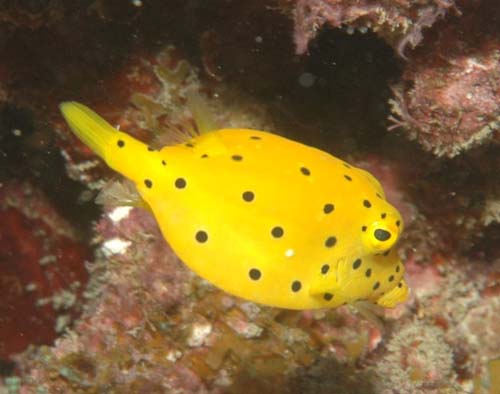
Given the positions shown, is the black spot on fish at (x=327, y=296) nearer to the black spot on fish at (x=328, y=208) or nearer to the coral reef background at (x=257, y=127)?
the black spot on fish at (x=328, y=208)

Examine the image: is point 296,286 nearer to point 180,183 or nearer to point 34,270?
point 180,183

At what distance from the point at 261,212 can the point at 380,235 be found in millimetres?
515

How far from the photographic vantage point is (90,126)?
253 centimetres

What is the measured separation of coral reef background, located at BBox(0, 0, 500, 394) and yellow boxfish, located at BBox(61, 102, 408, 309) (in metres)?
1.19

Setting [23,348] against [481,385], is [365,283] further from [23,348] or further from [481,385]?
[23,348]

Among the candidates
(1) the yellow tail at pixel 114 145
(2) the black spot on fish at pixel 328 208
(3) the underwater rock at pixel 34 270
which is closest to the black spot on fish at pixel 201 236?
(1) the yellow tail at pixel 114 145

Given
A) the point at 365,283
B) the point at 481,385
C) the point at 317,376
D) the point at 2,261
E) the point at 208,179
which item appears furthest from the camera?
the point at 2,261

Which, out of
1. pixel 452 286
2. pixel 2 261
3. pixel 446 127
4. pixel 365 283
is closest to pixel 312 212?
pixel 365 283

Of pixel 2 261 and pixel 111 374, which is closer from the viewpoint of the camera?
pixel 111 374

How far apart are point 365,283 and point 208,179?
855 mm

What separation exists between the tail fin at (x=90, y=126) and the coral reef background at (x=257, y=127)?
1122 millimetres

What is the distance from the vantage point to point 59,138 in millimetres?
4551

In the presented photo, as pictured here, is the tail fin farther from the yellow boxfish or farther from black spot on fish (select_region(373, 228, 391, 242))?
black spot on fish (select_region(373, 228, 391, 242))

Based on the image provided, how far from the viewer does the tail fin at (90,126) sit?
2.50 metres
